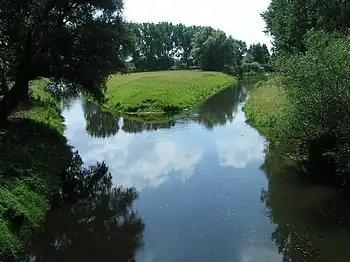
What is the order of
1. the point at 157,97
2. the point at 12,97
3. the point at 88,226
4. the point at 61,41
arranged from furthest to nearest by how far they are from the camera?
the point at 157,97 → the point at 12,97 → the point at 61,41 → the point at 88,226

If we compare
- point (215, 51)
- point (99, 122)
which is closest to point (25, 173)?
point (99, 122)

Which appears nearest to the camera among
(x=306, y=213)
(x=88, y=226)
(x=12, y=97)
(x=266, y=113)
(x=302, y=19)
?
(x=88, y=226)

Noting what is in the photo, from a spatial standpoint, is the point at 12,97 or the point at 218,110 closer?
the point at 12,97

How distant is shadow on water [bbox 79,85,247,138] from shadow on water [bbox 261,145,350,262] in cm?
1657

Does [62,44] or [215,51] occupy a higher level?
[215,51]

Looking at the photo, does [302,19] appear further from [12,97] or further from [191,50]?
[191,50]

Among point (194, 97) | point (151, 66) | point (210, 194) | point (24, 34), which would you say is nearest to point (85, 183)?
point (210, 194)

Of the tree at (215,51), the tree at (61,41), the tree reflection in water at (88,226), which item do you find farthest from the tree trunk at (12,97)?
the tree at (215,51)

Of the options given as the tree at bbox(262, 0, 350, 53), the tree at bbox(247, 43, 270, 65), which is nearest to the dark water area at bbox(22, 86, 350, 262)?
the tree at bbox(262, 0, 350, 53)

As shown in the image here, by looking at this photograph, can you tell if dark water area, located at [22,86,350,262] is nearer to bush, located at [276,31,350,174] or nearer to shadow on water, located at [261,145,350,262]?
→ shadow on water, located at [261,145,350,262]

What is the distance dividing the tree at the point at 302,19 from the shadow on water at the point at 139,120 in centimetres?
957

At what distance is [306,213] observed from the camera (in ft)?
64.0

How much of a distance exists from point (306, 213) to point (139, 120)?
92.9 ft

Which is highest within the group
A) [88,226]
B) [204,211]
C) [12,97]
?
[12,97]
